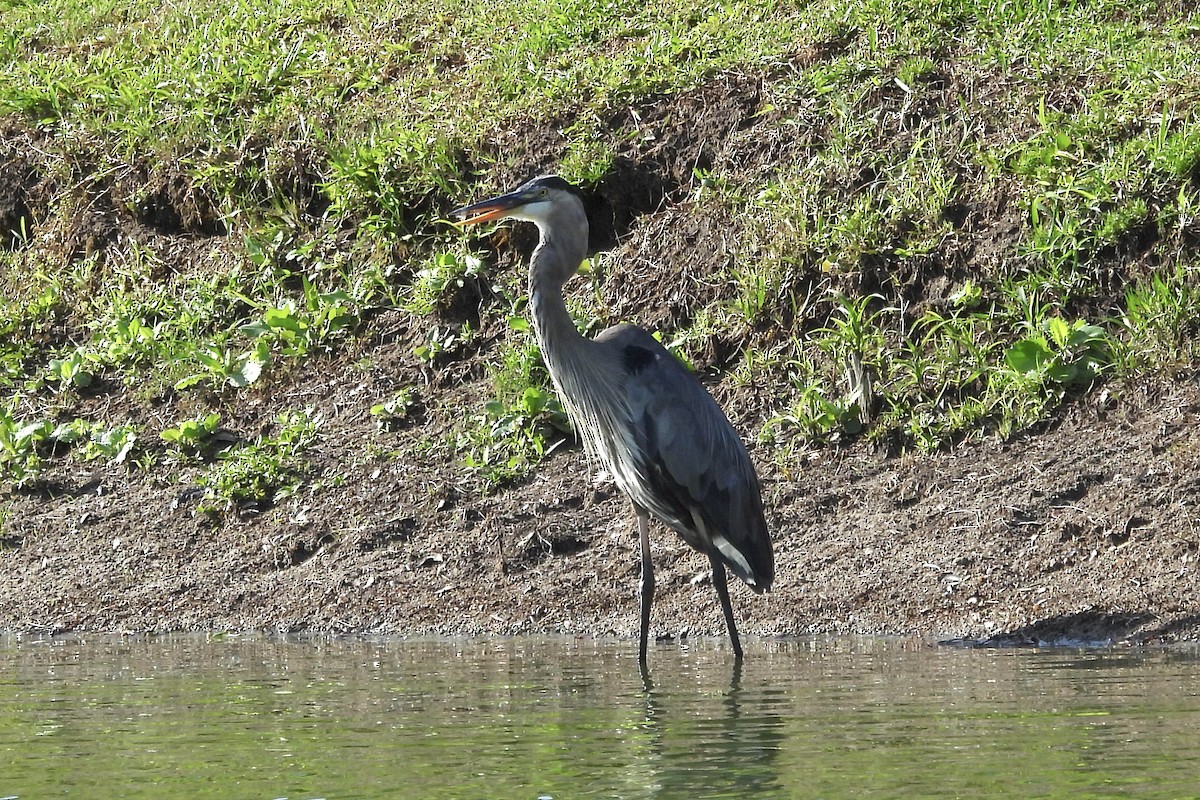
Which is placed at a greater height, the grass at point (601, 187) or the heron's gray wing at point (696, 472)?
the grass at point (601, 187)

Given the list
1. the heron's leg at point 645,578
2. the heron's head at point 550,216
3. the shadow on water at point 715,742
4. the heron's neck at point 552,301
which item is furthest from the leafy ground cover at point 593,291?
the shadow on water at point 715,742

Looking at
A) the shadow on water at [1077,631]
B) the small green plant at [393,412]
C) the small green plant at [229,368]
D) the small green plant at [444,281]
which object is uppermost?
the small green plant at [444,281]

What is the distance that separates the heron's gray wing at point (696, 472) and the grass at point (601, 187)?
1265mm

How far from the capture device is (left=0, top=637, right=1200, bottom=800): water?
4.01 meters

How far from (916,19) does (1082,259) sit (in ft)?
7.68

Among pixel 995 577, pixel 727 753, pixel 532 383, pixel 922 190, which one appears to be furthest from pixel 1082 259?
pixel 727 753

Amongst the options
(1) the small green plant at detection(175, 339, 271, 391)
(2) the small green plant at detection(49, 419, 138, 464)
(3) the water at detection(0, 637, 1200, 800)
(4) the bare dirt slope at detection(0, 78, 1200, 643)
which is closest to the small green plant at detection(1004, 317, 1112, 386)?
(4) the bare dirt slope at detection(0, 78, 1200, 643)

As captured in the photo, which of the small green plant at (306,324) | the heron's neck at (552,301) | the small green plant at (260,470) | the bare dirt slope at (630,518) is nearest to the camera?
the bare dirt slope at (630,518)

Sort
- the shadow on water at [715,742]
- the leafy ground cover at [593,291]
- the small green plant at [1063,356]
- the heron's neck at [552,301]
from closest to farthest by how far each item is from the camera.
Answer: the shadow on water at [715,742] → the heron's neck at [552,301] → the leafy ground cover at [593,291] → the small green plant at [1063,356]

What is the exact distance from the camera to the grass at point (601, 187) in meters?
8.44

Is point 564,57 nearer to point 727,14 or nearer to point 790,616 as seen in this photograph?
point 727,14

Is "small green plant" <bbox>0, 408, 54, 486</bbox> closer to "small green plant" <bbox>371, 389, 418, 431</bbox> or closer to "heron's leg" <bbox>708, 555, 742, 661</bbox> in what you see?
"small green plant" <bbox>371, 389, 418, 431</bbox>

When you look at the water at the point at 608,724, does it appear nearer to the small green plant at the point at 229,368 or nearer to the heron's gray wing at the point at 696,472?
the heron's gray wing at the point at 696,472

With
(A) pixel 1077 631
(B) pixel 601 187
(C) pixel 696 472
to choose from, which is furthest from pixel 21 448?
(A) pixel 1077 631
